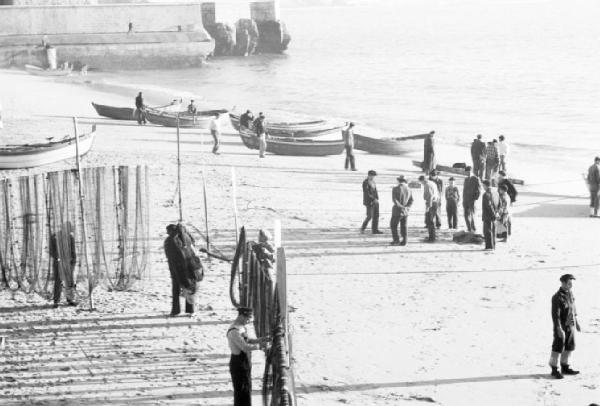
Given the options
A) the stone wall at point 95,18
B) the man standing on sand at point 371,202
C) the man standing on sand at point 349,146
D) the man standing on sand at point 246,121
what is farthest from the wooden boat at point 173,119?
the stone wall at point 95,18

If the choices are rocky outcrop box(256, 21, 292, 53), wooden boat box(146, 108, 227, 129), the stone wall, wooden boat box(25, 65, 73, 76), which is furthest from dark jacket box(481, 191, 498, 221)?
rocky outcrop box(256, 21, 292, 53)

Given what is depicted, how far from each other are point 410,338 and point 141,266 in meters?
4.32

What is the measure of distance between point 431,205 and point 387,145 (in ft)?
48.9

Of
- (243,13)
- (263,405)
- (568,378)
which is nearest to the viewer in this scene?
(263,405)

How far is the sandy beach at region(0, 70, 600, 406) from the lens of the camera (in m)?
10.6

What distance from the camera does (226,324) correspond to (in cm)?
1260

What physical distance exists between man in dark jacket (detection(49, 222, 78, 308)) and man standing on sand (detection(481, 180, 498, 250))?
749cm

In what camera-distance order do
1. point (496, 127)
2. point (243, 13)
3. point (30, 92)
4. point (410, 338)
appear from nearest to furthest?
point (410, 338)
point (496, 127)
point (30, 92)
point (243, 13)

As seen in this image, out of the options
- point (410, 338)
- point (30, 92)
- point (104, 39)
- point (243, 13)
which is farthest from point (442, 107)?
point (410, 338)

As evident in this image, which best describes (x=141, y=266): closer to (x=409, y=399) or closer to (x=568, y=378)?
(x=409, y=399)

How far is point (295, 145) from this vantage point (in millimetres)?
30047

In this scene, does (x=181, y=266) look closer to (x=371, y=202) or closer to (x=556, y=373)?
(x=556, y=373)

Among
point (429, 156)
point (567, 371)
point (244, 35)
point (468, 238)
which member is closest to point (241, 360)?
point (567, 371)

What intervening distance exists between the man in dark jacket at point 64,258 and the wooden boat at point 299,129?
1913cm
